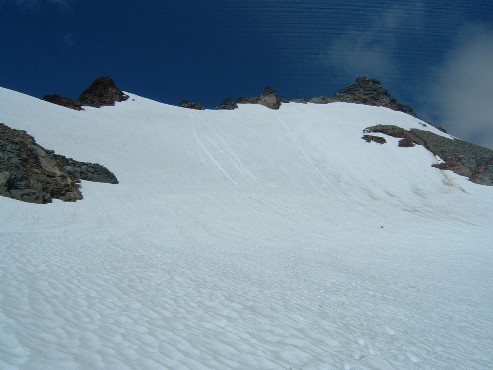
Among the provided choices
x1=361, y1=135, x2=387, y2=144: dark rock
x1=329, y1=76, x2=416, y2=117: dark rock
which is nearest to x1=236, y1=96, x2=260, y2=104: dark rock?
x1=329, y1=76, x2=416, y2=117: dark rock

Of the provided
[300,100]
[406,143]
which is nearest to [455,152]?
[406,143]

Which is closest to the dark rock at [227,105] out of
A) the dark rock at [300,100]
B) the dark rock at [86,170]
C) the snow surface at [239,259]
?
the dark rock at [300,100]

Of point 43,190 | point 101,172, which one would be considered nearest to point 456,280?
point 43,190

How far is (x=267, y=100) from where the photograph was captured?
191 feet

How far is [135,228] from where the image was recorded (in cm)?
1656

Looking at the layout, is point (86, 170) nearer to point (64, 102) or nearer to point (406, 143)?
point (64, 102)

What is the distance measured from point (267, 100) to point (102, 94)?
2672 cm

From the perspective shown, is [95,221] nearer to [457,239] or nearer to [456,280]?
[456,280]

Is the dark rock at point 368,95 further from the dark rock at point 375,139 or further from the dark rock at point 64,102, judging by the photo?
the dark rock at point 64,102

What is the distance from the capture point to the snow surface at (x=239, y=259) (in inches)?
184

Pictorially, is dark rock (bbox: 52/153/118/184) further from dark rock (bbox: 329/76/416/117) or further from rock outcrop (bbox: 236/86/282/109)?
dark rock (bbox: 329/76/416/117)

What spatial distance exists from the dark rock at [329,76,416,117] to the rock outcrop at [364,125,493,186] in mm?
20445

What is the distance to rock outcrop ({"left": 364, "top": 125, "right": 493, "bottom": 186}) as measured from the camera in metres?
37.3

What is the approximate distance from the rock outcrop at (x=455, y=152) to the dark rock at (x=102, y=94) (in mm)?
36750
